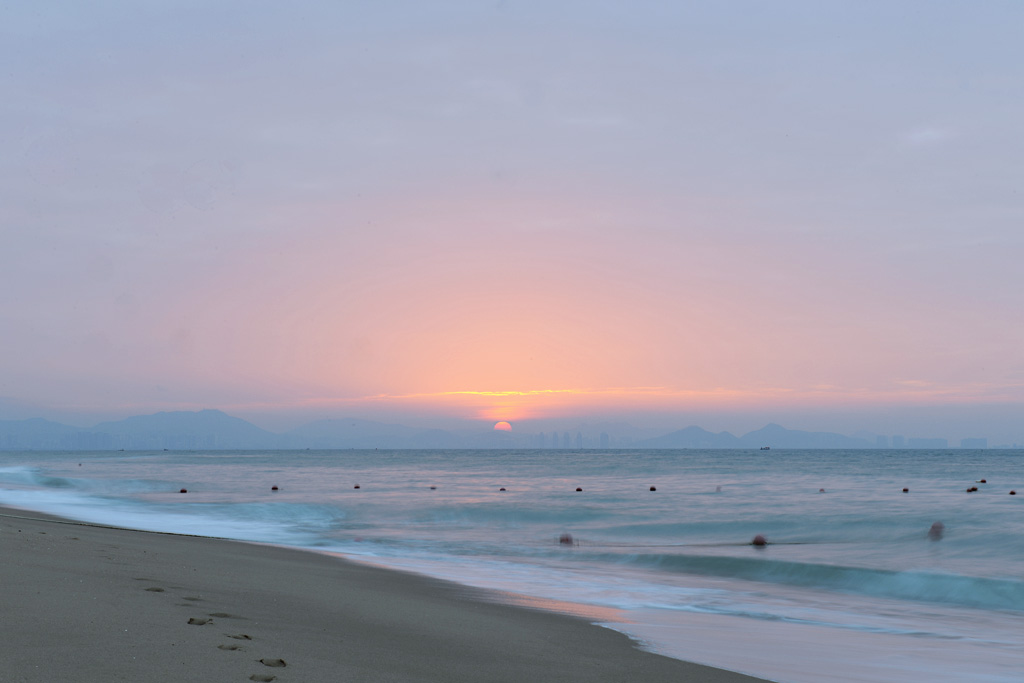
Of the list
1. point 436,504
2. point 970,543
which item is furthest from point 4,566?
point 436,504

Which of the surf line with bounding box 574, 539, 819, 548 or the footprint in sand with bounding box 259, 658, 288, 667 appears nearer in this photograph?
the footprint in sand with bounding box 259, 658, 288, 667

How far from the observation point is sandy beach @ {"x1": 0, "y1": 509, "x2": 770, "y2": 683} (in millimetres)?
4707

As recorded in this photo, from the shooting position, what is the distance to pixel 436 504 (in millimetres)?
35812

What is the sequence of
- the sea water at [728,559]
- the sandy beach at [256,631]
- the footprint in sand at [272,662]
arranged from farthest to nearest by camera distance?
the sea water at [728,559] < the footprint in sand at [272,662] < the sandy beach at [256,631]

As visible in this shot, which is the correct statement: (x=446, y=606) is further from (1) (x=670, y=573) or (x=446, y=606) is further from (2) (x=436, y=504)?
(2) (x=436, y=504)

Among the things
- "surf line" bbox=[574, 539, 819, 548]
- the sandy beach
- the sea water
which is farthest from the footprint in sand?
"surf line" bbox=[574, 539, 819, 548]

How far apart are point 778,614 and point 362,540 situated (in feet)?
45.6

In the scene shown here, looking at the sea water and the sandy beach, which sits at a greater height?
the sandy beach

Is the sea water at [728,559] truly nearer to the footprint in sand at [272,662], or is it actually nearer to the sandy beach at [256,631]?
the sandy beach at [256,631]

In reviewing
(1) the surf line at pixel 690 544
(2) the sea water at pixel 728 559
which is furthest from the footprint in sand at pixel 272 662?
(1) the surf line at pixel 690 544

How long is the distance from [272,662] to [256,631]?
1.31m

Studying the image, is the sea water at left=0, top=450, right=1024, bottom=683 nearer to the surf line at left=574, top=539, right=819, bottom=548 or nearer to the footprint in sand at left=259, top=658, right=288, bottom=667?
the surf line at left=574, top=539, right=819, bottom=548

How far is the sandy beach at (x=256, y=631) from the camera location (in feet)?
15.4

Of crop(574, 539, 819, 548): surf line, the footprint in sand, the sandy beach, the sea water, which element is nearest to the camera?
the sandy beach
